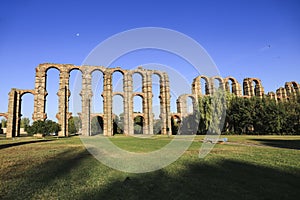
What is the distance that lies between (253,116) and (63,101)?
32.6 m

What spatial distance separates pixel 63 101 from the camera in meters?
35.0

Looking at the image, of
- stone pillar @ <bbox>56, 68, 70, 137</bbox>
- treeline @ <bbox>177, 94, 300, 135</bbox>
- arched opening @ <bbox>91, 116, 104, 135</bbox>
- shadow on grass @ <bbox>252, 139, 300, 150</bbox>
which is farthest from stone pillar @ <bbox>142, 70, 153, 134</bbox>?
shadow on grass @ <bbox>252, 139, 300, 150</bbox>

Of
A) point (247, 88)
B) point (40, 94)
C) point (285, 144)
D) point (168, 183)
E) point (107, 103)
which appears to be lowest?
point (285, 144)

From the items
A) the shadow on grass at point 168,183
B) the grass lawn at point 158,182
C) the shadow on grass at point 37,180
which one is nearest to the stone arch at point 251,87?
the grass lawn at point 158,182

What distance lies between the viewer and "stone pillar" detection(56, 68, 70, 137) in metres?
34.2

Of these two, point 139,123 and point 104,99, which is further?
point 139,123

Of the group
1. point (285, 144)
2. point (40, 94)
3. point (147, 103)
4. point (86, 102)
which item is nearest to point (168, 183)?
point (285, 144)

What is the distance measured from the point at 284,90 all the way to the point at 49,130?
54447 millimetres

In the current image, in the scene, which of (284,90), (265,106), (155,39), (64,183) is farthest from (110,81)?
(284,90)

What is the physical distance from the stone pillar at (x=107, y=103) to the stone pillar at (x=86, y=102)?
107 inches

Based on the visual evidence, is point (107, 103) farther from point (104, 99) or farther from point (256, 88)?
point (256, 88)

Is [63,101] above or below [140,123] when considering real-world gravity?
above

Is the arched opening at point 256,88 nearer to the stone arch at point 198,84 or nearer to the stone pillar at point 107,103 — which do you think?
the stone arch at point 198,84

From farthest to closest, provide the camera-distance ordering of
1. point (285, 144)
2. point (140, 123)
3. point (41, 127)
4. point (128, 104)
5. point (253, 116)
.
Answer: point (140, 123) < point (128, 104) < point (253, 116) < point (41, 127) < point (285, 144)
